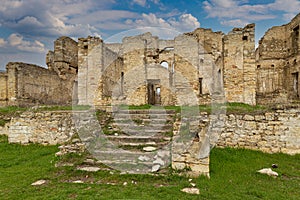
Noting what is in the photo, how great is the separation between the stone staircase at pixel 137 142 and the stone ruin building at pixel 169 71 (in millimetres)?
2945

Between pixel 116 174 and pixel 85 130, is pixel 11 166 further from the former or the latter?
pixel 116 174

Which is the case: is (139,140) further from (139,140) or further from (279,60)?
(279,60)

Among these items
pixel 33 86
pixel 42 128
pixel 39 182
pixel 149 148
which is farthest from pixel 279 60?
pixel 39 182

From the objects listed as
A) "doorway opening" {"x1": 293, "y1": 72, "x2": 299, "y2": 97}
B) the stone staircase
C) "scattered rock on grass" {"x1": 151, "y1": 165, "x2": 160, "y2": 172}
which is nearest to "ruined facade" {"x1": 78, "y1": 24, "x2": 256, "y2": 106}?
the stone staircase

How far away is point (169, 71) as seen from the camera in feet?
66.7

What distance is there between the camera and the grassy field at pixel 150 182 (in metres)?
4.56

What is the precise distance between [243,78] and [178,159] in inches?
377

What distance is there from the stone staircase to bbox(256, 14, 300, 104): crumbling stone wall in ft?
48.3

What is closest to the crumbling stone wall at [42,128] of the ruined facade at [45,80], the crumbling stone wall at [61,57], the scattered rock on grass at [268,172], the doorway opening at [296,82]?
the scattered rock on grass at [268,172]

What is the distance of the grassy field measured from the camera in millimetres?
4562

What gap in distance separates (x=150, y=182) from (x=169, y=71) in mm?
15938

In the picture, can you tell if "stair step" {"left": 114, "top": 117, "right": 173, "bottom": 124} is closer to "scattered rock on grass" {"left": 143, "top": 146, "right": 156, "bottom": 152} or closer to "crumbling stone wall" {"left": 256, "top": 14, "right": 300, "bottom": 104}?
"scattered rock on grass" {"left": 143, "top": 146, "right": 156, "bottom": 152}

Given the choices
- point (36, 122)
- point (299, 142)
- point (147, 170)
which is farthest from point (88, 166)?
point (299, 142)

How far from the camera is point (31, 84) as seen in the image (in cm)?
1702
